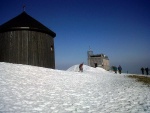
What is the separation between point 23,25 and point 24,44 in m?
2.57

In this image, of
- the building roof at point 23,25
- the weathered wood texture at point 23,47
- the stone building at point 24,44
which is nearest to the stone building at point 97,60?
the building roof at point 23,25

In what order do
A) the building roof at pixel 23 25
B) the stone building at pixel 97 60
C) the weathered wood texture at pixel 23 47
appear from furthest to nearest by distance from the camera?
1. the stone building at pixel 97 60
2. the building roof at pixel 23 25
3. the weathered wood texture at pixel 23 47

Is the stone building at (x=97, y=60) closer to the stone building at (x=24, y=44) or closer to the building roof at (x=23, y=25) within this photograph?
the building roof at (x=23, y=25)

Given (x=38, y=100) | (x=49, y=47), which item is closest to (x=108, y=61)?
(x=49, y=47)

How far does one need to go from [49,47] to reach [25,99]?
50.6 feet

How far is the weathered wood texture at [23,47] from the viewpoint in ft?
65.8

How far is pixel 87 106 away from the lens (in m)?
6.95

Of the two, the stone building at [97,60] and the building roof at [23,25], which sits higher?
the building roof at [23,25]

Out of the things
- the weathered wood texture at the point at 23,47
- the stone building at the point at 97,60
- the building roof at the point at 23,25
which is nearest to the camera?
the weathered wood texture at the point at 23,47

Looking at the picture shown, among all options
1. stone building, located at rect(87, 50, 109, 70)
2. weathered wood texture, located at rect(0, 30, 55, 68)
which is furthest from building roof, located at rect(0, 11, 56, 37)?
stone building, located at rect(87, 50, 109, 70)

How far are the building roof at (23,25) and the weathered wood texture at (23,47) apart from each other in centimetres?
51

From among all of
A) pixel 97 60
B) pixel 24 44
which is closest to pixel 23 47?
pixel 24 44

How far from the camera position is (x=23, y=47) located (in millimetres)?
20125

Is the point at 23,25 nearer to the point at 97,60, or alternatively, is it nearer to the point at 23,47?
the point at 23,47
